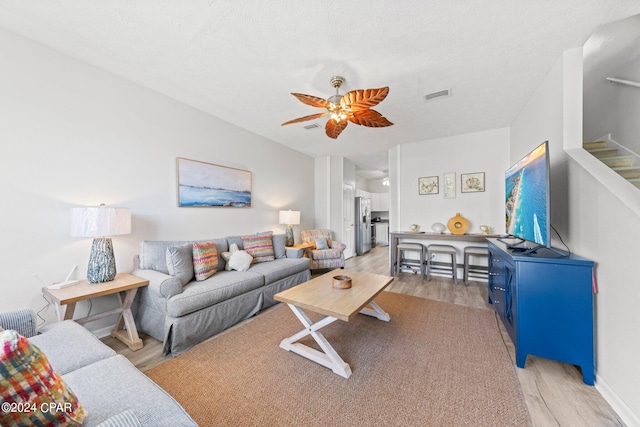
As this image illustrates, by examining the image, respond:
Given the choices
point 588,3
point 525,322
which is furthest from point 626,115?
point 525,322

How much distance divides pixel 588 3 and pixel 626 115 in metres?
2.20

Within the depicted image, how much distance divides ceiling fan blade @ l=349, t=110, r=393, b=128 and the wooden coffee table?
5.22 feet

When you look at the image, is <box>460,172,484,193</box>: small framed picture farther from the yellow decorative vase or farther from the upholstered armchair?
the upholstered armchair

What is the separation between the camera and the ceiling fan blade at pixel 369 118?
2221 millimetres

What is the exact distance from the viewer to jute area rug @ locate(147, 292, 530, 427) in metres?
1.35

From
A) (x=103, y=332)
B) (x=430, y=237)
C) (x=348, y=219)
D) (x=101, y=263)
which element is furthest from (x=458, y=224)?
(x=103, y=332)

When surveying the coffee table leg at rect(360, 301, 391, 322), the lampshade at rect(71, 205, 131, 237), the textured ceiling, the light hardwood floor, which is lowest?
the light hardwood floor

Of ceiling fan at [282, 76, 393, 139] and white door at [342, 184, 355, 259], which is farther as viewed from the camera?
white door at [342, 184, 355, 259]

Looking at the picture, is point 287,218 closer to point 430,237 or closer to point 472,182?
point 430,237

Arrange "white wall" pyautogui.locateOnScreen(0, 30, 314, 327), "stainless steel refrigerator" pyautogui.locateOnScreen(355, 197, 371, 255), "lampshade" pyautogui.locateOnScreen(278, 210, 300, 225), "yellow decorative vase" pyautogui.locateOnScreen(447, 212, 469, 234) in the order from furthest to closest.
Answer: "stainless steel refrigerator" pyautogui.locateOnScreen(355, 197, 371, 255)
"lampshade" pyautogui.locateOnScreen(278, 210, 300, 225)
"yellow decorative vase" pyautogui.locateOnScreen(447, 212, 469, 234)
"white wall" pyautogui.locateOnScreen(0, 30, 314, 327)

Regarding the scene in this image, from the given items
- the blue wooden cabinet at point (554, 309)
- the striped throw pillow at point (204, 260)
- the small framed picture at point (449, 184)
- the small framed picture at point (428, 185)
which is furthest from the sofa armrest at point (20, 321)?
the small framed picture at point (449, 184)

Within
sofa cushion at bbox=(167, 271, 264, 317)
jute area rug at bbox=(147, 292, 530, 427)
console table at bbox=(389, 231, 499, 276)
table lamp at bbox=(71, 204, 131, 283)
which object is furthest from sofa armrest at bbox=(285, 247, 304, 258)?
table lamp at bbox=(71, 204, 131, 283)

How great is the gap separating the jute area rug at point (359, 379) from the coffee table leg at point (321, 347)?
0.05m

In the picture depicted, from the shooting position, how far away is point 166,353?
1.95 metres
